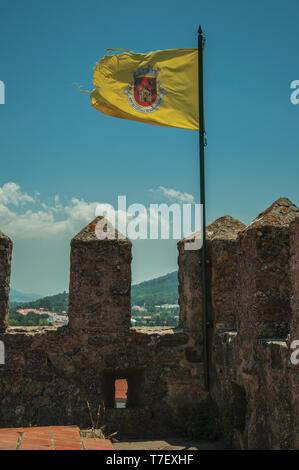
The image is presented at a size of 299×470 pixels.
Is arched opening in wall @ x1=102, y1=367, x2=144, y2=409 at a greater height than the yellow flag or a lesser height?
lesser

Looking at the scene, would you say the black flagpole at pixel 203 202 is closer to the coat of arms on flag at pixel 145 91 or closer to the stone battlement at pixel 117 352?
the stone battlement at pixel 117 352

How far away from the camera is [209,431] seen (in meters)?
7.84

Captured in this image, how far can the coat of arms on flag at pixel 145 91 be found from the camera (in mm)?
8414

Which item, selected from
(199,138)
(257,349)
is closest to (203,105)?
(199,138)

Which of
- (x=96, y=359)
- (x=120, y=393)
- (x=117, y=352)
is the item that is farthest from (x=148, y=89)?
(x=120, y=393)

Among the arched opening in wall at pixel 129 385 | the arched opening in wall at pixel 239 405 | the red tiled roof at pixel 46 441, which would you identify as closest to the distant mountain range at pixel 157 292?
the arched opening in wall at pixel 129 385

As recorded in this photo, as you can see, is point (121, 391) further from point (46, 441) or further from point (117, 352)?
point (46, 441)

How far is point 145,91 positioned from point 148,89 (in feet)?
0.21

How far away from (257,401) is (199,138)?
434 centimetres

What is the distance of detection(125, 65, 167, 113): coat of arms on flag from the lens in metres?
8.41

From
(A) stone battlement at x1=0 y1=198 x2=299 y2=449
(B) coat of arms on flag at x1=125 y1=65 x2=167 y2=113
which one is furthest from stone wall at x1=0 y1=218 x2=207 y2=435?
(B) coat of arms on flag at x1=125 y1=65 x2=167 y2=113

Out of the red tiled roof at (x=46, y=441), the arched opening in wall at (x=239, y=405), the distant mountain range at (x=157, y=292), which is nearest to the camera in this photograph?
the red tiled roof at (x=46, y=441)

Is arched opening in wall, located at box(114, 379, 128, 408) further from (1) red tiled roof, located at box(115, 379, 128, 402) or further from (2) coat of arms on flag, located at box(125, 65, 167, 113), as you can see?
(2) coat of arms on flag, located at box(125, 65, 167, 113)
